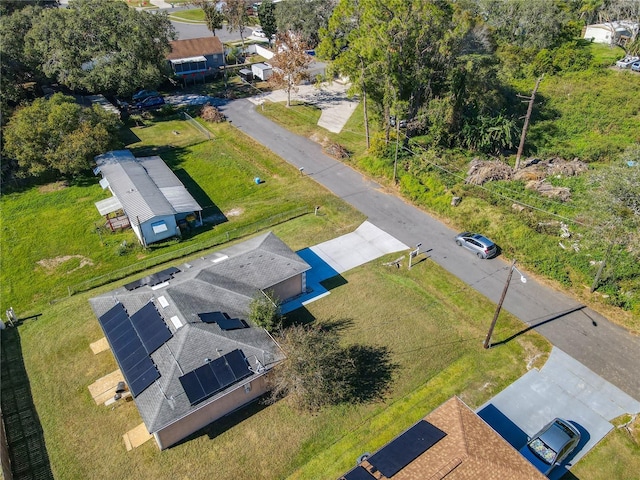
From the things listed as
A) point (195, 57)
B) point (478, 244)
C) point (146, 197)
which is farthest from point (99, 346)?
point (195, 57)

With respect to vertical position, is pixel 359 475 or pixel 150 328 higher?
pixel 150 328

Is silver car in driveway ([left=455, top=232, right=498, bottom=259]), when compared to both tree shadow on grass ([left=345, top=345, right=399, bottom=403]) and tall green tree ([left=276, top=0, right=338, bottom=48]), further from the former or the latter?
tall green tree ([left=276, top=0, right=338, bottom=48])

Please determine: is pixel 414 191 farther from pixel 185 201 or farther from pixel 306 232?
pixel 185 201

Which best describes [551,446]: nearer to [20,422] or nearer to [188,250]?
[20,422]

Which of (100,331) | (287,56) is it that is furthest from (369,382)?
(287,56)

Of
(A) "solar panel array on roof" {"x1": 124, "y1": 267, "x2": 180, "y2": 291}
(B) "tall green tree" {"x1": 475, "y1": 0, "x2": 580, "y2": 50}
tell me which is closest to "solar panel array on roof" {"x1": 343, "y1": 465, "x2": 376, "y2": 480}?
(A) "solar panel array on roof" {"x1": 124, "y1": 267, "x2": 180, "y2": 291}

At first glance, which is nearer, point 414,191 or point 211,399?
point 211,399

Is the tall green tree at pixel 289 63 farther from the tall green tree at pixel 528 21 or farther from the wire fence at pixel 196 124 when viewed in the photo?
the tall green tree at pixel 528 21
